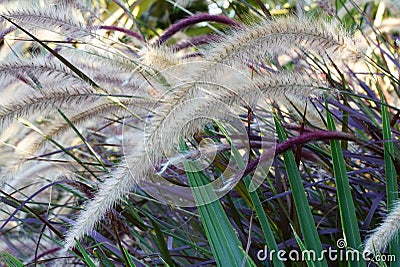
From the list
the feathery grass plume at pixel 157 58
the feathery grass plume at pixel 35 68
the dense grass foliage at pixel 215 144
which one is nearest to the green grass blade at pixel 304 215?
the dense grass foliage at pixel 215 144

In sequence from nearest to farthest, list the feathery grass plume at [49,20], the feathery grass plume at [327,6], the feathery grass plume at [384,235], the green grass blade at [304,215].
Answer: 1. the feathery grass plume at [384,235]
2. the green grass blade at [304,215]
3. the feathery grass plume at [49,20]
4. the feathery grass plume at [327,6]

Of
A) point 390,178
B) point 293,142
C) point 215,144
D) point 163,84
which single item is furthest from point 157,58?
point 390,178

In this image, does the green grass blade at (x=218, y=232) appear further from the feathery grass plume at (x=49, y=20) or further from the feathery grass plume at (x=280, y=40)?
the feathery grass plume at (x=49, y=20)

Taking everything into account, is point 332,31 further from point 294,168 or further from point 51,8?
point 51,8

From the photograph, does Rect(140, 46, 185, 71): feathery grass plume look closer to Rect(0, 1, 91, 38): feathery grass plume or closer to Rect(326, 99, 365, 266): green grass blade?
Rect(0, 1, 91, 38): feathery grass plume

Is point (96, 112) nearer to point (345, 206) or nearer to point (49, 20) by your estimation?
point (49, 20)

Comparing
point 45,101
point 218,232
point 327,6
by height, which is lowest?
point 218,232

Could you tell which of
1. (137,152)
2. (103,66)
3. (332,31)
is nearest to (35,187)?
(103,66)

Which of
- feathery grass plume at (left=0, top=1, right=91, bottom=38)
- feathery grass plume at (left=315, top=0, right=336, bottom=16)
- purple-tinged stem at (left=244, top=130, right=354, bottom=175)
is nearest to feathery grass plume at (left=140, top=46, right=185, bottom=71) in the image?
feathery grass plume at (left=0, top=1, right=91, bottom=38)
